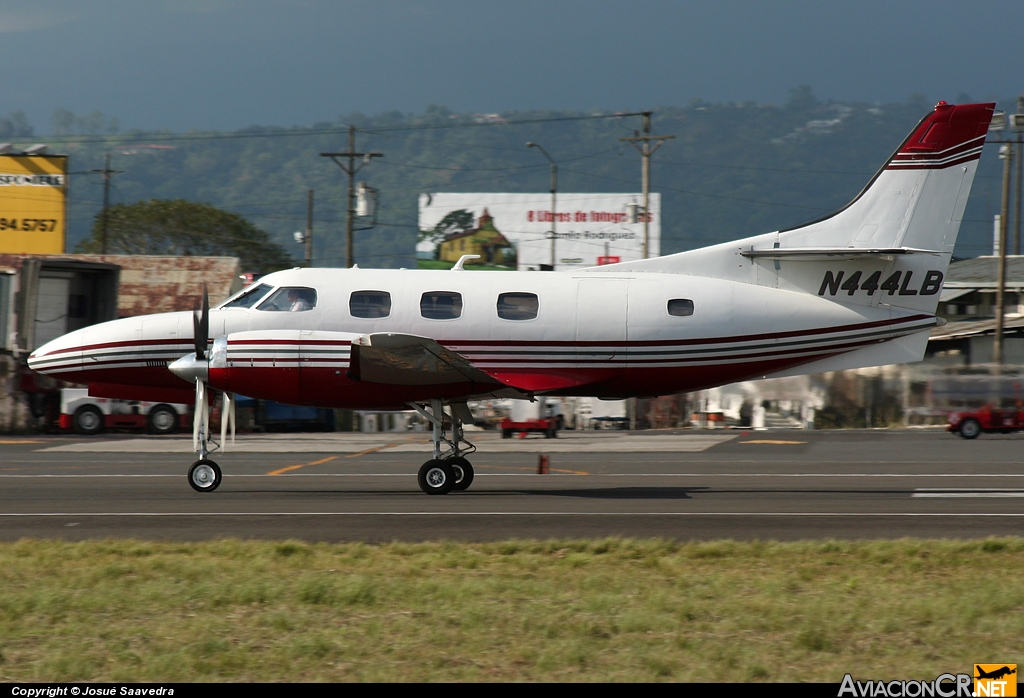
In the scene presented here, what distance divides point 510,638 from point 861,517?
689cm

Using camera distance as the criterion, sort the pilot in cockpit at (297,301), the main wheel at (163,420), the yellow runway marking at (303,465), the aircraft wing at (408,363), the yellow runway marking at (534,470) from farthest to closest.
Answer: the main wheel at (163,420) < the yellow runway marking at (303,465) < the yellow runway marking at (534,470) < the pilot in cockpit at (297,301) < the aircraft wing at (408,363)

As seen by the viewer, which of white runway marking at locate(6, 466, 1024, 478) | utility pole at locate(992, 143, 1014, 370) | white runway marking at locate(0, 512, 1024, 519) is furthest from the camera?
utility pole at locate(992, 143, 1014, 370)

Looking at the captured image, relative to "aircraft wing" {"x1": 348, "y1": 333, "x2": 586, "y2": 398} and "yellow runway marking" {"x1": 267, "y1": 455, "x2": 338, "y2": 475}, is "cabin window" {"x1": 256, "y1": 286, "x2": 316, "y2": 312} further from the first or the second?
"yellow runway marking" {"x1": 267, "y1": 455, "x2": 338, "y2": 475}

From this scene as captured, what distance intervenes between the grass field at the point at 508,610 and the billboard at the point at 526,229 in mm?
78021

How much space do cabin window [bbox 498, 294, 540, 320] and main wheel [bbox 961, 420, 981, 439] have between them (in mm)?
16911

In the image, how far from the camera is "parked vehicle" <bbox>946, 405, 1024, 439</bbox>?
27.1 meters

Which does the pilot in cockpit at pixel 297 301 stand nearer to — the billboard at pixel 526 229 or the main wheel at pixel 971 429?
the main wheel at pixel 971 429

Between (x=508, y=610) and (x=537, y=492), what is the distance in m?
7.60

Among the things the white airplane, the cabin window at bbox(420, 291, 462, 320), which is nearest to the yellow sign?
the white airplane

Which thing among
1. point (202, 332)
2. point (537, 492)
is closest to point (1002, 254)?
point (537, 492)

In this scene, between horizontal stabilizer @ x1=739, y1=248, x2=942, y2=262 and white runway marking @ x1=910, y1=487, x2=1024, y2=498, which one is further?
horizontal stabilizer @ x1=739, y1=248, x2=942, y2=262

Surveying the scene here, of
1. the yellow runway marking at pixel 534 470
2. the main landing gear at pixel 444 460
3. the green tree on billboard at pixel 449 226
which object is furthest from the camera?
the green tree on billboard at pixel 449 226

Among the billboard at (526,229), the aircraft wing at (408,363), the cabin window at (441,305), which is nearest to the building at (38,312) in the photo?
the cabin window at (441,305)

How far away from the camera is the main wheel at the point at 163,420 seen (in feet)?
106
